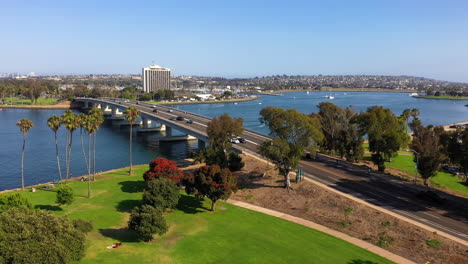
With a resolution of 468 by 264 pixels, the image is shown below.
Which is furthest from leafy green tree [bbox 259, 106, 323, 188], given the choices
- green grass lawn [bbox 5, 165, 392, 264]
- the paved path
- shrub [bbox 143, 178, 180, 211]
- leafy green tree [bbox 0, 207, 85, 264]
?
leafy green tree [bbox 0, 207, 85, 264]

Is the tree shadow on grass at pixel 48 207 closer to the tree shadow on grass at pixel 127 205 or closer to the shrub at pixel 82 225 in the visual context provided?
the tree shadow on grass at pixel 127 205

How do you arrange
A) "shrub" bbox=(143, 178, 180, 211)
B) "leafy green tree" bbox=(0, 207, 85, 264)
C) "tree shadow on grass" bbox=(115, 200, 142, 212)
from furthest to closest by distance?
"tree shadow on grass" bbox=(115, 200, 142, 212) < "shrub" bbox=(143, 178, 180, 211) < "leafy green tree" bbox=(0, 207, 85, 264)

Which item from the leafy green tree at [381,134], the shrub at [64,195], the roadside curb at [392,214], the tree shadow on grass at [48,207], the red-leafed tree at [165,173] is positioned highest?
the leafy green tree at [381,134]

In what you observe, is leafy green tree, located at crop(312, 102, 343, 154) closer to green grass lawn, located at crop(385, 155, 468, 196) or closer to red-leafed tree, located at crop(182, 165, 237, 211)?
green grass lawn, located at crop(385, 155, 468, 196)

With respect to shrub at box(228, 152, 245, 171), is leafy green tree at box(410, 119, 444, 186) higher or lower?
higher

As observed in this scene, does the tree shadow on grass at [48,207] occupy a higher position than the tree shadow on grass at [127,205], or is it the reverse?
the tree shadow on grass at [48,207]

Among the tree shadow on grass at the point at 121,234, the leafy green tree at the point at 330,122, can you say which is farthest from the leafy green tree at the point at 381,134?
the tree shadow on grass at the point at 121,234

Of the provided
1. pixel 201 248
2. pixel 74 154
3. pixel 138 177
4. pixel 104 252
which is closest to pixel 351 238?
pixel 201 248
